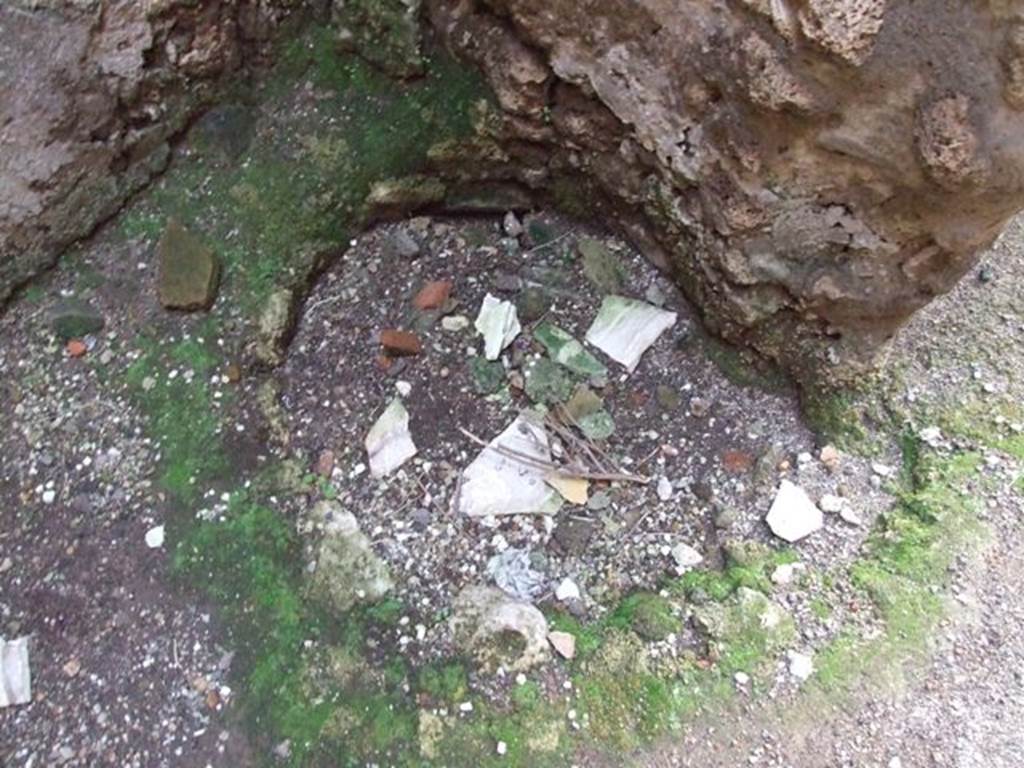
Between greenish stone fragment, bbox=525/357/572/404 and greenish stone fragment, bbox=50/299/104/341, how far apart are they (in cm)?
78

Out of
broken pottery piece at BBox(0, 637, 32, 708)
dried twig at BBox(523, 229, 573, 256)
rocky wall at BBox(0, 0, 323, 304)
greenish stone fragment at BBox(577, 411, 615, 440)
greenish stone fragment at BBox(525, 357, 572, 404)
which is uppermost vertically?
rocky wall at BBox(0, 0, 323, 304)

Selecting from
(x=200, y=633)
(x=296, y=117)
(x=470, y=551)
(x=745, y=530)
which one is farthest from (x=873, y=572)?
(x=296, y=117)

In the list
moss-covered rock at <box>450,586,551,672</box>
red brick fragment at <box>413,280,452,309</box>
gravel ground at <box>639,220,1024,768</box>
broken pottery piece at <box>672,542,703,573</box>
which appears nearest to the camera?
gravel ground at <box>639,220,1024,768</box>

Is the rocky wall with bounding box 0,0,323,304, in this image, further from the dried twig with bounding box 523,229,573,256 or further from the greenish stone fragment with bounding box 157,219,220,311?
the dried twig with bounding box 523,229,573,256

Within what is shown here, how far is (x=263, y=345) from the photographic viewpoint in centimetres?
183

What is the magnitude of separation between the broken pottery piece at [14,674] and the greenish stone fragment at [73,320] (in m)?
0.53

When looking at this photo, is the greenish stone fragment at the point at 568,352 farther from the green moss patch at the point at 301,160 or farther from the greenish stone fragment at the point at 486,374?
the green moss patch at the point at 301,160

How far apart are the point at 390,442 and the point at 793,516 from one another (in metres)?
0.71

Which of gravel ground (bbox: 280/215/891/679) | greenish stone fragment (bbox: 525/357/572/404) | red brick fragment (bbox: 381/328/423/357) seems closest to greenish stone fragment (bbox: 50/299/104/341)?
gravel ground (bbox: 280/215/891/679)

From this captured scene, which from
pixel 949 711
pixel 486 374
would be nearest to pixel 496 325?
pixel 486 374

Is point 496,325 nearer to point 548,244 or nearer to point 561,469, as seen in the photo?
point 548,244

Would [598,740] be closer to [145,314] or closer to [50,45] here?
[145,314]

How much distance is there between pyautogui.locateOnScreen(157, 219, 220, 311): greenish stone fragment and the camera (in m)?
1.83

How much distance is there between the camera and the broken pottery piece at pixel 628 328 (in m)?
1.89
